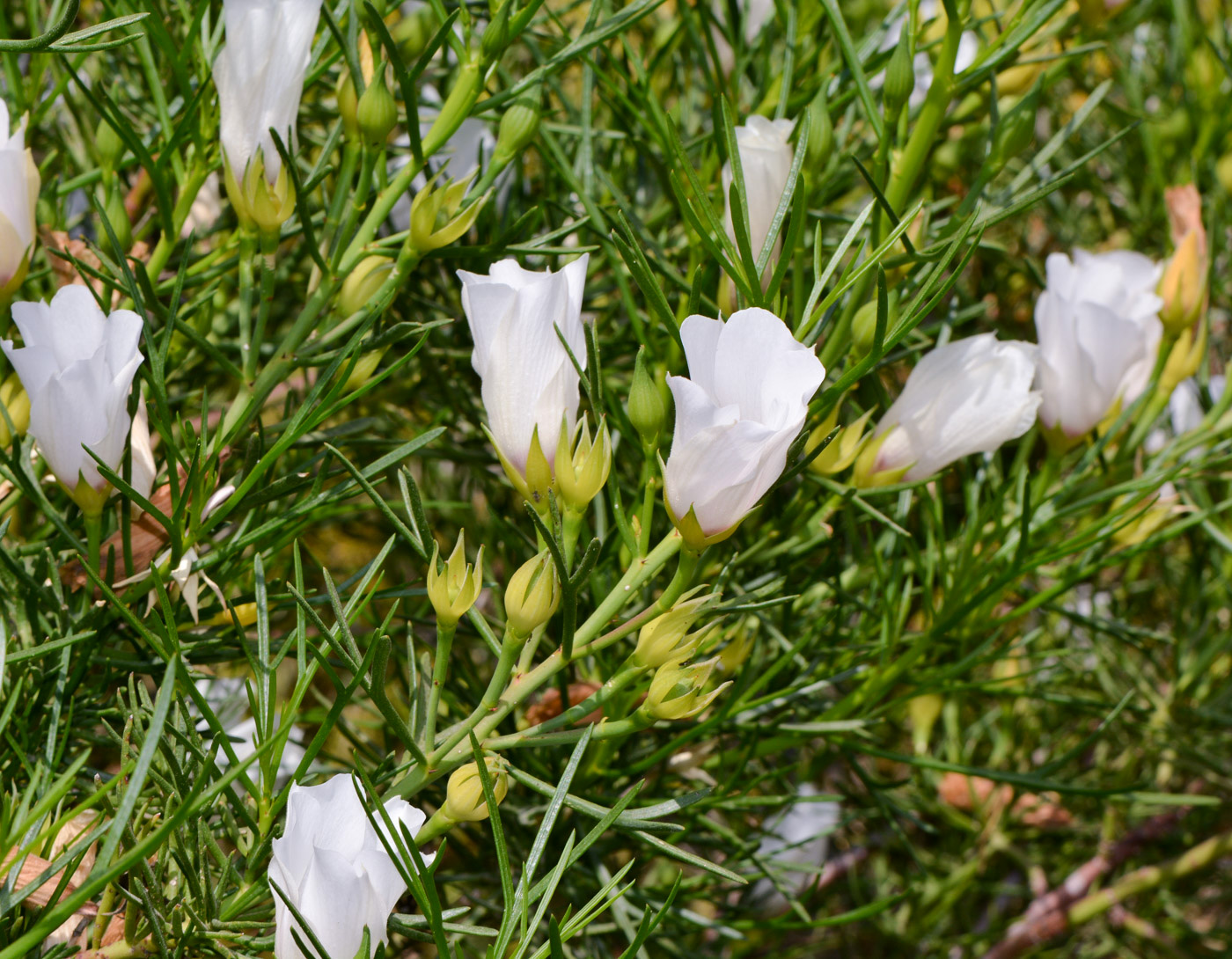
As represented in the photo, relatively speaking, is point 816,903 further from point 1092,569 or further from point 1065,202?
point 1065,202

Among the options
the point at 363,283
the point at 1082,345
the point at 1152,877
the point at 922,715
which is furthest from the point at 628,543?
the point at 1152,877

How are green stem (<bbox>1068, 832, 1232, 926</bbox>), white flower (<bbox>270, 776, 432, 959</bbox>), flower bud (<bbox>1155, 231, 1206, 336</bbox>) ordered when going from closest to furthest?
white flower (<bbox>270, 776, 432, 959</bbox>) < flower bud (<bbox>1155, 231, 1206, 336</bbox>) < green stem (<bbox>1068, 832, 1232, 926</bbox>)

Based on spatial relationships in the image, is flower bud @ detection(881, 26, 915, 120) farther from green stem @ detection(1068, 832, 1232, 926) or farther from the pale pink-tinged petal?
green stem @ detection(1068, 832, 1232, 926)

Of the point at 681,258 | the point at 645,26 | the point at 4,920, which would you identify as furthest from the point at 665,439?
the point at 645,26

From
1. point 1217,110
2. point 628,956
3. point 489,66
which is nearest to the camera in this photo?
point 628,956

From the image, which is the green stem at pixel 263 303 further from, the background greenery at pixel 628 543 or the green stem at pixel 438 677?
the green stem at pixel 438 677

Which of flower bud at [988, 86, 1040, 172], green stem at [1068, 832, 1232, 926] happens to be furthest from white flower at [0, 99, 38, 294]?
green stem at [1068, 832, 1232, 926]
